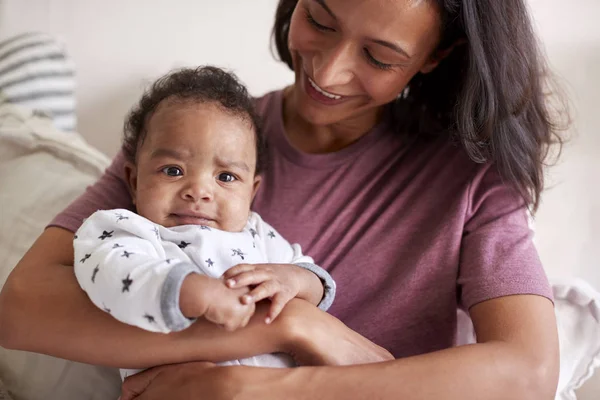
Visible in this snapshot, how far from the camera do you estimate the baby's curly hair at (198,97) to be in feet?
4.40

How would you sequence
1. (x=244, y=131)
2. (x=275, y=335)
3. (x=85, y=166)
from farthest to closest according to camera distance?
(x=85, y=166) → (x=244, y=131) → (x=275, y=335)

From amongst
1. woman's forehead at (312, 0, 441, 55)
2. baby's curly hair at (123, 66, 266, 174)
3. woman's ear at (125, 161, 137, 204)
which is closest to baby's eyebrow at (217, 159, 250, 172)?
baby's curly hair at (123, 66, 266, 174)

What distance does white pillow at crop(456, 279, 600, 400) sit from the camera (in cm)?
155

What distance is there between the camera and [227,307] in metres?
1.01

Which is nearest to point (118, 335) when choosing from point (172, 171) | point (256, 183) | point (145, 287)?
point (145, 287)

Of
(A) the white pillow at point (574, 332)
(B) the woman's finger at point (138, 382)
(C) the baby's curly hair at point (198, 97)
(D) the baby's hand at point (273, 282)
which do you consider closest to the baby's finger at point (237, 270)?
(D) the baby's hand at point (273, 282)

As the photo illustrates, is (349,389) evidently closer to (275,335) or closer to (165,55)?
(275,335)

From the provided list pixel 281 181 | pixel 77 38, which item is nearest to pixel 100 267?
pixel 281 181

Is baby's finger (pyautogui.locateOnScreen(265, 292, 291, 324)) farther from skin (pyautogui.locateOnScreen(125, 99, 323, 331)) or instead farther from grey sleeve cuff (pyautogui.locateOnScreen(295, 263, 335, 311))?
grey sleeve cuff (pyautogui.locateOnScreen(295, 263, 335, 311))

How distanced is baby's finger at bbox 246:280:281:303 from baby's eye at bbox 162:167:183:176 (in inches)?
12.1

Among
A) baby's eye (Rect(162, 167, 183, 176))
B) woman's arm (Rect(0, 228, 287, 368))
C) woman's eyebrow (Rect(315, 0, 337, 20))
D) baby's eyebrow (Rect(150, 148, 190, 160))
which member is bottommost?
woman's arm (Rect(0, 228, 287, 368))

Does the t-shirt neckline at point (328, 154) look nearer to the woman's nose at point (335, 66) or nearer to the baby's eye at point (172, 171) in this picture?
the woman's nose at point (335, 66)

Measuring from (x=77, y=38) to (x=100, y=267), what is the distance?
5.10 ft

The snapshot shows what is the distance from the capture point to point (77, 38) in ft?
7.70
